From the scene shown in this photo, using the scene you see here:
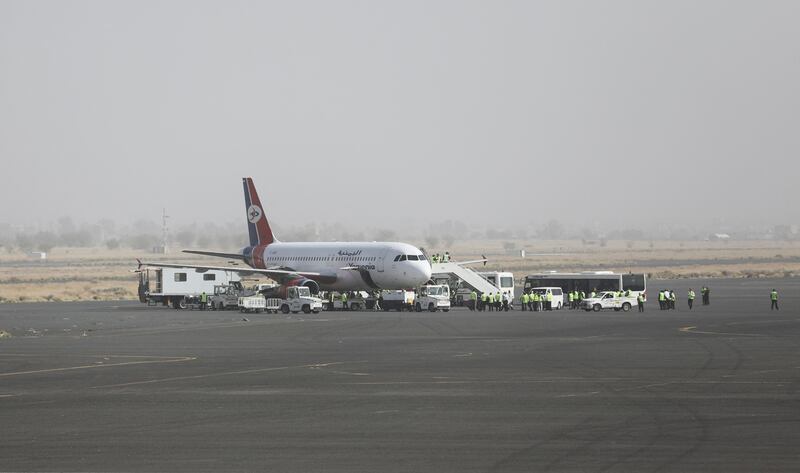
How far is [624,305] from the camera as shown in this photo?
7669 centimetres

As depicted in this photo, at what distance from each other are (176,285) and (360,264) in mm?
15258

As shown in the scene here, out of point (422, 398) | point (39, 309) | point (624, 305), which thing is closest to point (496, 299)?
point (624, 305)

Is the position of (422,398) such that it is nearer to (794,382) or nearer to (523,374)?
(523,374)

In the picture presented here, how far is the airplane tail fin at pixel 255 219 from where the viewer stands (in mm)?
94000

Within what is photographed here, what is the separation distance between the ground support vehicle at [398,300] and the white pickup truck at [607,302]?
1156 centimetres

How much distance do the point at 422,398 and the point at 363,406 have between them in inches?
75.0

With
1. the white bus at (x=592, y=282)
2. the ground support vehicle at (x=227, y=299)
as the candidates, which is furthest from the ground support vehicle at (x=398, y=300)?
the white bus at (x=592, y=282)

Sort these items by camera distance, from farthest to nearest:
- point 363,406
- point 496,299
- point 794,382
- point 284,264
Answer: point 284,264
point 496,299
point 794,382
point 363,406

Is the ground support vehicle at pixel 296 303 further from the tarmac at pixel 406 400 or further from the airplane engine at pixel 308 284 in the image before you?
the tarmac at pixel 406 400

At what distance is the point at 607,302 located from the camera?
7638 centimetres

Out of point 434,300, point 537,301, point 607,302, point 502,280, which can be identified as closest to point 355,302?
point 434,300

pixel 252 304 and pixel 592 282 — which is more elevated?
pixel 592 282

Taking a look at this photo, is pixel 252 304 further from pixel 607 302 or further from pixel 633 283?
pixel 633 283

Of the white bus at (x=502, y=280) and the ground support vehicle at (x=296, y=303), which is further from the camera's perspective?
the white bus at (x=502, y=280)
